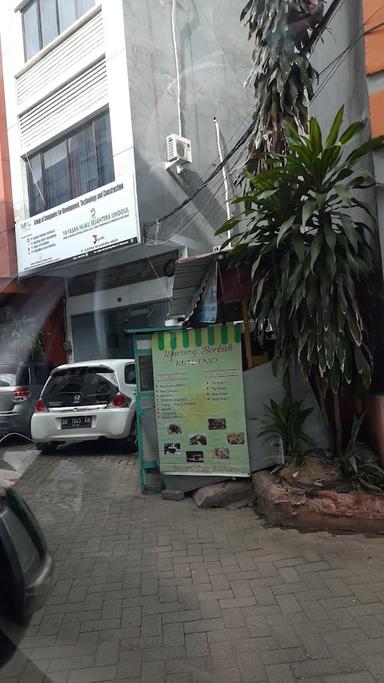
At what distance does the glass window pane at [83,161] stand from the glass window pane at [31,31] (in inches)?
111

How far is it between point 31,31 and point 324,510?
13784 millimetres

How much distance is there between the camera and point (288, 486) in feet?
14.1

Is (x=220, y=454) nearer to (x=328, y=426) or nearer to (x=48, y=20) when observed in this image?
(x=328, y=426)

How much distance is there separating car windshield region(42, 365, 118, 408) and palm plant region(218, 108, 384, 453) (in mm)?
3436

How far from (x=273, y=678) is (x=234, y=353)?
117 inches

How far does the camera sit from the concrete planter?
393cm

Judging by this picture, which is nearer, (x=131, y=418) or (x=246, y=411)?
(x=246, y=411)

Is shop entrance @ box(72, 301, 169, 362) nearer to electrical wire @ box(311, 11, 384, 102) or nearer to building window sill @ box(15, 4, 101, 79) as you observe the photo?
building window sill @ box(15, 4, 101, 79)

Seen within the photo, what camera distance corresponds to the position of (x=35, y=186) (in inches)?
527

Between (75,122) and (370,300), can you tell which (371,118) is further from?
(75,122)

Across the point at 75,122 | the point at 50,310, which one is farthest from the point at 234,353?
the point at 50,310

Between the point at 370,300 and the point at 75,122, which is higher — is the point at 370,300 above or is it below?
below

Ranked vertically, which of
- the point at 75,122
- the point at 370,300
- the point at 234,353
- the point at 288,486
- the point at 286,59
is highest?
the point at 75,122

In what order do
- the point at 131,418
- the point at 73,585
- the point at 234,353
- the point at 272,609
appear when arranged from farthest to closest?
the point at 131,418 → the point at 234,353 → the point at 73,585 → the point at 272,609
